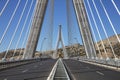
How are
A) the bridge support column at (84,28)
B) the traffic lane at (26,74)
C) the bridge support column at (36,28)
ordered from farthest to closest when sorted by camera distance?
the bridge support column at (36,28) < the bridge support column at (84,28) < the traffic lane at (26,74)

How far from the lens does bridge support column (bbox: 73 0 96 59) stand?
4780 centimetres

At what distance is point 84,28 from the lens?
4978 cm

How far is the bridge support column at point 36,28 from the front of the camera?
51625mm

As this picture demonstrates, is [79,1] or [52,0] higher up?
[52,0]

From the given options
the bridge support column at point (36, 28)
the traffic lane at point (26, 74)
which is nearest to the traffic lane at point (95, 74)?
the traffic lane at point (26, 74)

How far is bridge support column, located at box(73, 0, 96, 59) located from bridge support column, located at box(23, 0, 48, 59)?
22.2ft

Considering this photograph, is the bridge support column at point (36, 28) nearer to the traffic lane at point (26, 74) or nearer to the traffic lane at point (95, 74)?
the traffic lane at point (26, 74)

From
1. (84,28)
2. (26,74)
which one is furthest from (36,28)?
(26,74)

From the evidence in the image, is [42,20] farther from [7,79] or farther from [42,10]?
[7,79]

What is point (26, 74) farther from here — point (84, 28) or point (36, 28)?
point (36, 28)

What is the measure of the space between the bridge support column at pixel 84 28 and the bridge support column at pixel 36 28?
6770 mm

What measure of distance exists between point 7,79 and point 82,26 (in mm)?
35120

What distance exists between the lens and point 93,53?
47375 mm

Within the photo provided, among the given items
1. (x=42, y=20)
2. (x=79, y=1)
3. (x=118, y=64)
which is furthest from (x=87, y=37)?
(x=118, y=64)
